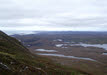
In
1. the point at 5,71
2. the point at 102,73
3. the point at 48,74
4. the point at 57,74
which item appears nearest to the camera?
the point at 5,71

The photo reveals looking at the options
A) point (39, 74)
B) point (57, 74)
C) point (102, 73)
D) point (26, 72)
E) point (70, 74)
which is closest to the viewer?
point (26, 72)

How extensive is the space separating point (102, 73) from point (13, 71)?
4822 centimetres

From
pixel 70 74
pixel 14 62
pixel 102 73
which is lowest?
pixel 102 73

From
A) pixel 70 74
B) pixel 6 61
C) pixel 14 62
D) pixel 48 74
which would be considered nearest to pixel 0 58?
pixel 6 61

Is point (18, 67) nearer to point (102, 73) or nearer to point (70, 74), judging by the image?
point (70, 74)

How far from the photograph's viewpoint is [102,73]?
60.8 metres

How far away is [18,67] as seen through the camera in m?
33.7

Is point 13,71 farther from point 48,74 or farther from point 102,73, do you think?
point 102,73

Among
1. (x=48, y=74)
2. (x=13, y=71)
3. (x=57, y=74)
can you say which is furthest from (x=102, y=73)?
(x=13, y=71)

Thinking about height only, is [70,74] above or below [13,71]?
below

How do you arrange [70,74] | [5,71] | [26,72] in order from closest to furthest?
[5,71], [26,72], [70,74]

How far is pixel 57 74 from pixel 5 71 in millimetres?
18978

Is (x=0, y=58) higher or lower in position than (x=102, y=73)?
higher

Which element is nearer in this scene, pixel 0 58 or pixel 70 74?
pixel 0 58
